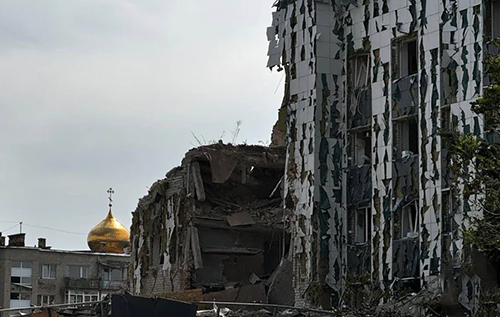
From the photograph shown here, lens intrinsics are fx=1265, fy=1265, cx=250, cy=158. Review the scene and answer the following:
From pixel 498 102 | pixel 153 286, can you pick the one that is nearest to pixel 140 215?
pixel 153 286

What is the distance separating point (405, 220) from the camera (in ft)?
125

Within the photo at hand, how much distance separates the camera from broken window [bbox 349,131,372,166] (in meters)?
40.6

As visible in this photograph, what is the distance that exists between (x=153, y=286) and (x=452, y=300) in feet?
59.6

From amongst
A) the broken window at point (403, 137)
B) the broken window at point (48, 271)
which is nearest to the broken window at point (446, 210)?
the broken window at point (403, 137)

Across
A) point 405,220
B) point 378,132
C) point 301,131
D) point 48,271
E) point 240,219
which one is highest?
point 301,131

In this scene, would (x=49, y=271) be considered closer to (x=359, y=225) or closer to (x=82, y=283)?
(x=82, y=283)

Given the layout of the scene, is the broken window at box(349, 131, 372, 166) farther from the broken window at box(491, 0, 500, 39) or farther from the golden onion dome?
the golden onion dome

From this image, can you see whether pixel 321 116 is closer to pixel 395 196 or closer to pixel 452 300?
pixel 395 196

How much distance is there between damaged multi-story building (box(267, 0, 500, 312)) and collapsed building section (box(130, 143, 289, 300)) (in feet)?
17.3

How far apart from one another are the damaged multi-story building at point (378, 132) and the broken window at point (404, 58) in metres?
0.04

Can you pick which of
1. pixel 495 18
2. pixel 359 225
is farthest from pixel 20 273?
pixel 495 18

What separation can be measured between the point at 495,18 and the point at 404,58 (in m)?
4.09

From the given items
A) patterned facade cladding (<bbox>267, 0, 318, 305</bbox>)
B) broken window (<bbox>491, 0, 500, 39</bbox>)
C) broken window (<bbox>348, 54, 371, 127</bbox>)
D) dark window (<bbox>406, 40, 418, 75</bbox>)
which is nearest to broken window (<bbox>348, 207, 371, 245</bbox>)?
patterned facade cladding (<bbox>267, 0, 318, 305</bbox>)

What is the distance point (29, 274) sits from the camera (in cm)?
9294
